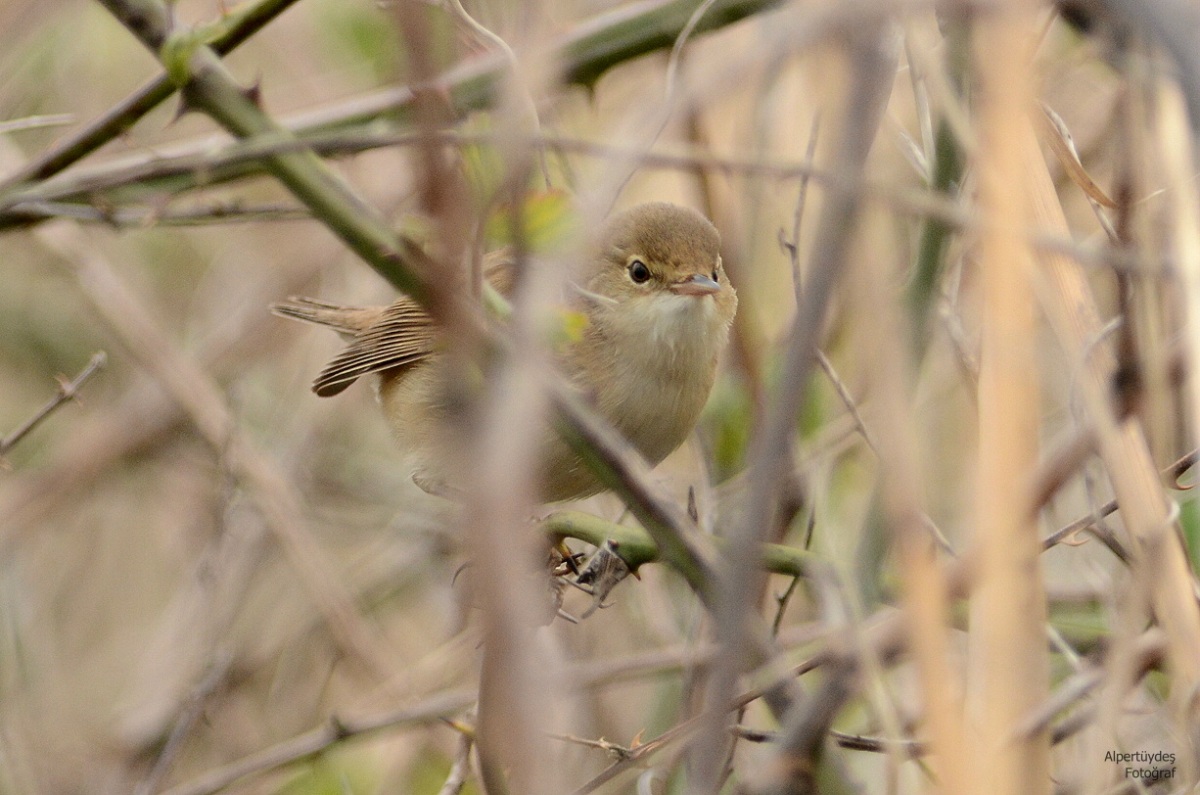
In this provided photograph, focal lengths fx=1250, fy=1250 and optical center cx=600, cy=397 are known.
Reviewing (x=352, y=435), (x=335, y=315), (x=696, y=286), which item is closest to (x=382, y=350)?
(x=335, y=315)

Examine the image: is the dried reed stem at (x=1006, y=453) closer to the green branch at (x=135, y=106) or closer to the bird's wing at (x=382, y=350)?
the green branch at (x=135, y=106)

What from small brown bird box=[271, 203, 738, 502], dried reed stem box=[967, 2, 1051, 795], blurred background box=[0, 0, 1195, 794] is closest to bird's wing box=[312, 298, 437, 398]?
small brown bird box=[271, 203, 738, 502]

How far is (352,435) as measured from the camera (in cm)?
527

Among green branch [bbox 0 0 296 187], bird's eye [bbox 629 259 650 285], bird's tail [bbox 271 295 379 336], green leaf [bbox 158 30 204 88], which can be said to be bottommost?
green leaf [bbox 158 30 204 88]

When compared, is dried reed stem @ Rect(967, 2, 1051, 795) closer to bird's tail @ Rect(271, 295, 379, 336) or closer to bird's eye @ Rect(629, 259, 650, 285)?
bird's eye @ Rect(629, 259, 650, 285)

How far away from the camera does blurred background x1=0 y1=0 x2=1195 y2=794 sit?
8.14ft

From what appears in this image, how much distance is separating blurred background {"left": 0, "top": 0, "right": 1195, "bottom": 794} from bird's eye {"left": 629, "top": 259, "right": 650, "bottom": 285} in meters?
0.30

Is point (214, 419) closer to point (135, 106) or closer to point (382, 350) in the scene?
point (382, 350)

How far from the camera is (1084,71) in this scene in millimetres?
3883

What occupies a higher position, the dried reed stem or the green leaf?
the green leaf

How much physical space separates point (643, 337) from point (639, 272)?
0.79 feet

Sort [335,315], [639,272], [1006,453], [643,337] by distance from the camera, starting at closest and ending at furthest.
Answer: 1. [1006,453]
2. [643,337]
3. [639,272]
4. [335,315]

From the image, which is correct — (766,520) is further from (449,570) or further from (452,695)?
(449,570)

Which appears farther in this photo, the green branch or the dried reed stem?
the green branch
